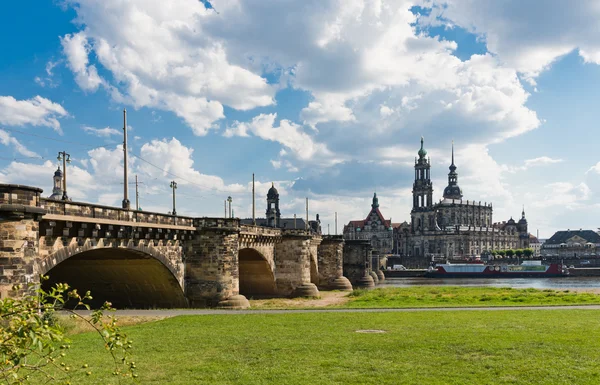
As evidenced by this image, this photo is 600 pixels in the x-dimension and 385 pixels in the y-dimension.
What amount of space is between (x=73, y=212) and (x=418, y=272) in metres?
103

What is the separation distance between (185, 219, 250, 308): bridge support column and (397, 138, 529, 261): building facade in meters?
143

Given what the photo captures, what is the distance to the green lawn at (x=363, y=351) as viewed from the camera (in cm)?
1227

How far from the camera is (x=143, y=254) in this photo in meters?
27.3

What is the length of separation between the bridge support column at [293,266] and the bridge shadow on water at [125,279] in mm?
16552

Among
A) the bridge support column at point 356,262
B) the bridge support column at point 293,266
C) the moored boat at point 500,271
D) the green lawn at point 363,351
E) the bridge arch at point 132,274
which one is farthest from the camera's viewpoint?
the moored boat at point 500,271

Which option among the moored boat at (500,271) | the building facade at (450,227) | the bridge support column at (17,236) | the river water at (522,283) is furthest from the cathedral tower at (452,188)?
the bridge support column at (17,236)

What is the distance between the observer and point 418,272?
386ft

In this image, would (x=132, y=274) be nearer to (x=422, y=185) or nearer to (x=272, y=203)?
(x=272, y=203)

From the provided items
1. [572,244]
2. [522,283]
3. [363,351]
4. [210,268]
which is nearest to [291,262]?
[210,268]

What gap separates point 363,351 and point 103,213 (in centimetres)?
1280

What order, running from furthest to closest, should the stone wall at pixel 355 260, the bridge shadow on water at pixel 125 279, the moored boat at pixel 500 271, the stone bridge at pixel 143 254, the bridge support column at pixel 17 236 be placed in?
the moored boat at pixel 500 271 → the stone wall at pixel 355 260 → the bridge shadow on water at pixel 125 279 → the stone bridge at pixel 143 254 → the bridge support column at pixel 17 236

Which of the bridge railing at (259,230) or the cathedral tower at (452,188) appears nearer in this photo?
the bridge railing at (259,230)

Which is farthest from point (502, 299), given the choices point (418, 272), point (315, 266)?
point (418, 272)

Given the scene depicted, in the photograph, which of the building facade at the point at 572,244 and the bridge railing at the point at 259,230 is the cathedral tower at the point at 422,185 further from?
the bridge railing at the point at 259,230
